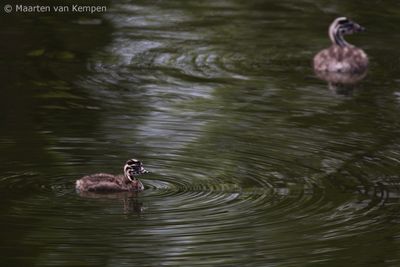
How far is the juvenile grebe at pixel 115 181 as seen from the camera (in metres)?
10.7

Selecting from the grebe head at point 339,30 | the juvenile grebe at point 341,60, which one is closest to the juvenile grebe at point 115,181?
the juvenile grebe at point 341,60

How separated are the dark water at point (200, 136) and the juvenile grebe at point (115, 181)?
0.08 m

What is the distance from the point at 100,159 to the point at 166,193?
4.03 ft

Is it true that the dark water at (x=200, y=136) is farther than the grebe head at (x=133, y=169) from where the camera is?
No

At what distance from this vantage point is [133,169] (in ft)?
35.6

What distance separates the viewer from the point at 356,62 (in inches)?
624

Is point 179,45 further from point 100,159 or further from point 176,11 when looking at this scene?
point 100,159

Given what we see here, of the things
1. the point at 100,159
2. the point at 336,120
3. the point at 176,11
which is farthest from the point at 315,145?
the point at 176,11

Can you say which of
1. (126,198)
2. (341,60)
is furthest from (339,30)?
(126,198)

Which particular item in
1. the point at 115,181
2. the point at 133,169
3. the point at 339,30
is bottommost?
the point at 115,181

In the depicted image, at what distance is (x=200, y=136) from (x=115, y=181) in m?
1.91

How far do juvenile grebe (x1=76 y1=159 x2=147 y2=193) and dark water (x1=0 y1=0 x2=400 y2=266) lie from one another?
8 cm

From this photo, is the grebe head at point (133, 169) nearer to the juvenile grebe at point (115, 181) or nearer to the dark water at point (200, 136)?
the juvenile grebe at point (115, 181)
